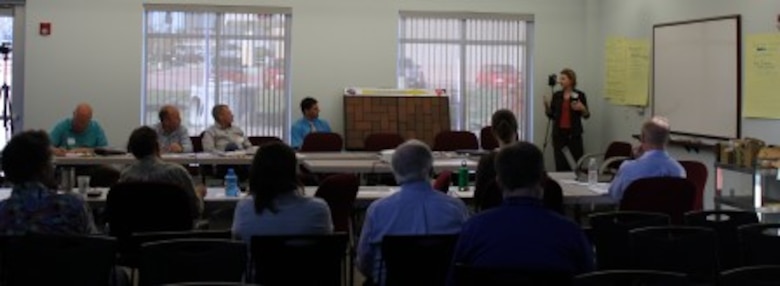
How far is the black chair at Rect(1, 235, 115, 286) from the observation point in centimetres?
381

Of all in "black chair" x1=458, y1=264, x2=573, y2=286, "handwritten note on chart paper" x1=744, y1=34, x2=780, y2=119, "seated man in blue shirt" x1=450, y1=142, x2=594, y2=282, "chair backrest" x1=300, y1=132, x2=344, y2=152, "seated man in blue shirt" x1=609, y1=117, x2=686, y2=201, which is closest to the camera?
"black chair" x1=458, y1=264, x2=573, y2=286

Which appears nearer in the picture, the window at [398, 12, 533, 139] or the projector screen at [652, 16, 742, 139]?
the projector screen at [652, 16, 742, 139]

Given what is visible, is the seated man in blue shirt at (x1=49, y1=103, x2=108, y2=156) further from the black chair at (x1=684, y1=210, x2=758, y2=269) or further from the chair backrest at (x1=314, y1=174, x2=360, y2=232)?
the black chair at (x1=684, y1=210, x2=758, y2=269)

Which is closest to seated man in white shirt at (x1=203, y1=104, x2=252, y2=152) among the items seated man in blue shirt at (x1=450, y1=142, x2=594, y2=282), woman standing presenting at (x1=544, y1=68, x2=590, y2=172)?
woman standing presenting at (x1=544, y1=68, x2=590, y2=172)

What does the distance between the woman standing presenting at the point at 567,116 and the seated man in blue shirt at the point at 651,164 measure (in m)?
5.14

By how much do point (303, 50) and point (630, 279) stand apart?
8796 millimetres

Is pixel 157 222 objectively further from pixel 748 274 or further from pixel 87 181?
pixel 748 274

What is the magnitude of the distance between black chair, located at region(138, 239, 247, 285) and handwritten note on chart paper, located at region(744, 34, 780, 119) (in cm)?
570

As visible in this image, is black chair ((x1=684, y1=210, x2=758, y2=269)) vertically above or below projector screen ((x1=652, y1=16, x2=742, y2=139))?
below

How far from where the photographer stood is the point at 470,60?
476 inches

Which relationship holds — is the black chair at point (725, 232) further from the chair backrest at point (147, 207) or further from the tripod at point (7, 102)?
the tripod at point (7, 102)

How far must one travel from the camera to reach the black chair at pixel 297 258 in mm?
3943

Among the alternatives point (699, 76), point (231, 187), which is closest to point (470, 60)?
point (699, 76)

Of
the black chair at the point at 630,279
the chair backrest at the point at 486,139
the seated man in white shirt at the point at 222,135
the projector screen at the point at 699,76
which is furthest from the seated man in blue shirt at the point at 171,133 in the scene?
the black chair at the point at 630,279
